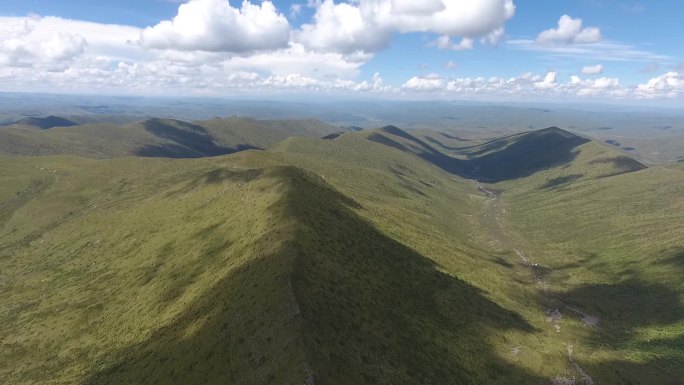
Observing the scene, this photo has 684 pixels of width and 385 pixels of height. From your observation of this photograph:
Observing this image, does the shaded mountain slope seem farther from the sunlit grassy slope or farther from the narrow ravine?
the narrow ravine

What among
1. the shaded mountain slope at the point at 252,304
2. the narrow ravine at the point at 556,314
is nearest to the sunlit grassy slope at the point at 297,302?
the shaded mountain slope at the point at 252,304

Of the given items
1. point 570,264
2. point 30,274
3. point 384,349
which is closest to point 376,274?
point 384,349

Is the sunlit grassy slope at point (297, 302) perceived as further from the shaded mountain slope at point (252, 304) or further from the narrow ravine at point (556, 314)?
the narrow ravine at point (556, 314)

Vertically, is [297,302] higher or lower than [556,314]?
higher

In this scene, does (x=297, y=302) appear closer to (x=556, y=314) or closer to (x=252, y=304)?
(x=252, y=304)

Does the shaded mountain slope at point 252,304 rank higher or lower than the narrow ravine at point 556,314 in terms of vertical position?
higher

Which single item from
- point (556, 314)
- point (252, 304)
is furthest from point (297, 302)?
point (556, 314)

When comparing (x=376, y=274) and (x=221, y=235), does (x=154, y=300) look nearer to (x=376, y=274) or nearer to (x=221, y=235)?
(x=221, y=235)

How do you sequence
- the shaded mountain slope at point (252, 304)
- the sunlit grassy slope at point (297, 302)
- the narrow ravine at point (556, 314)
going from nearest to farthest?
the shaded mountain slope at point (252, 304) → the sunlit grassy slope at point (297, 302) → the narrow ravine at point (556, 314)

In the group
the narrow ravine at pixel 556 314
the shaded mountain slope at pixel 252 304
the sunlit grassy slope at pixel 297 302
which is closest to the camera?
the shaded mountain slope at pixel 252 304

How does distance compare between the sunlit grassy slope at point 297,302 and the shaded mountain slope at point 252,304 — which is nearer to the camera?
the shaded mountain slope at point 252,304

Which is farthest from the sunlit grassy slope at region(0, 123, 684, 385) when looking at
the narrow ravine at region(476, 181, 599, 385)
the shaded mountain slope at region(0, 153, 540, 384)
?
the narrow ravine at region(476, 181, 599, 385)
